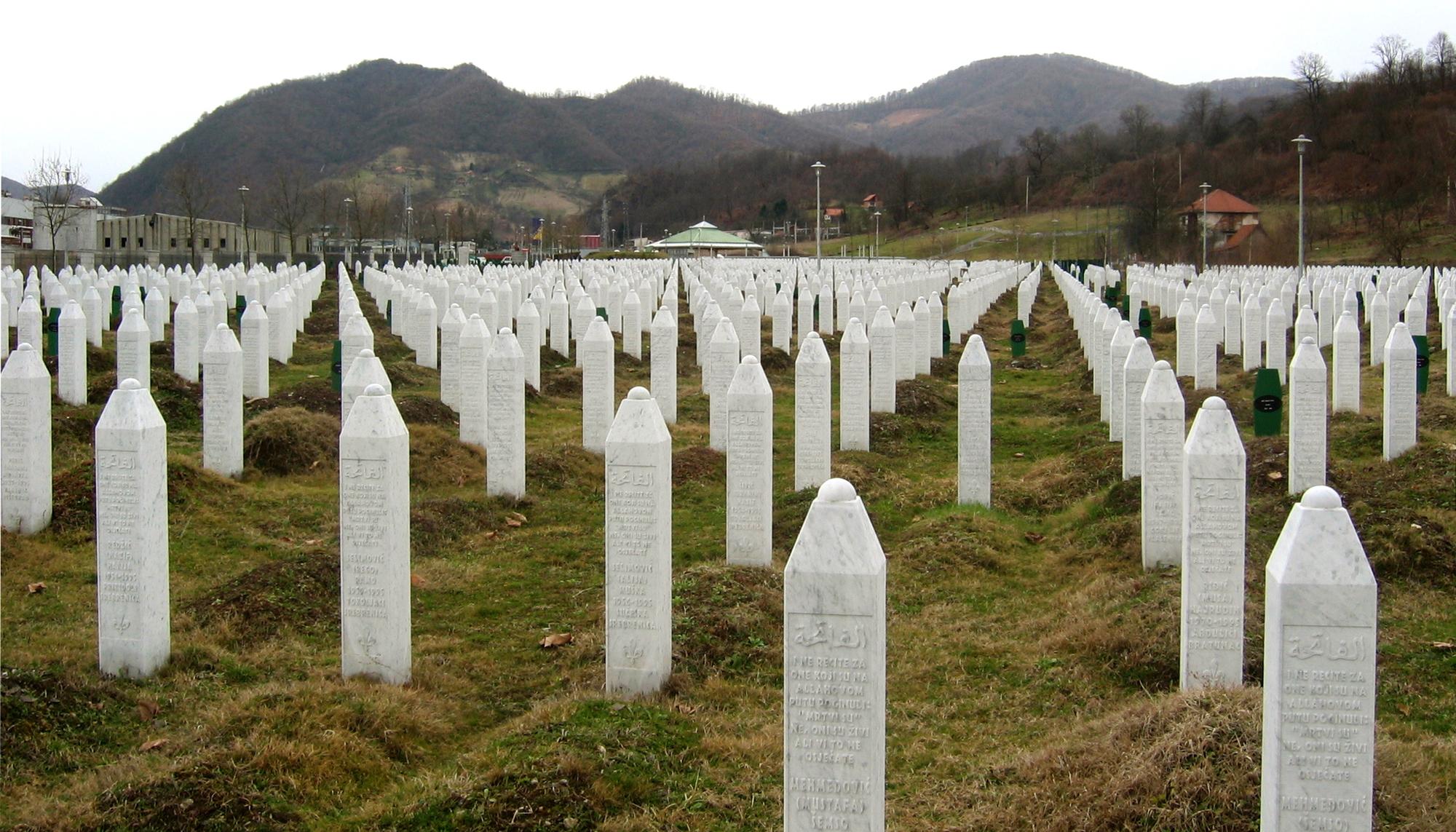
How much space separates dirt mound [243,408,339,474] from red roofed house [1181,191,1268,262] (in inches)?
2667

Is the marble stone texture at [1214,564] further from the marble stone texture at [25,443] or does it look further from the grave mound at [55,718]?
the marble stone texture at [25,443]

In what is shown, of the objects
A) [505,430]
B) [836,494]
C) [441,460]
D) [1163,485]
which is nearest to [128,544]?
[836,494]

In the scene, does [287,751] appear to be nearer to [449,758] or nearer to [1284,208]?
[449,758]

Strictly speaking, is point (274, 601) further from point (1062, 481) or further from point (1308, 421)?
point (1308, 421)

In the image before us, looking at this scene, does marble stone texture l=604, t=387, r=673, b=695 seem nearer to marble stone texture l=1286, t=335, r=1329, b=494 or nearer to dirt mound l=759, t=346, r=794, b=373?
marble stone texture l=1286, t=335, r=1329, b=494

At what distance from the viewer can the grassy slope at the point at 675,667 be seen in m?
5.87

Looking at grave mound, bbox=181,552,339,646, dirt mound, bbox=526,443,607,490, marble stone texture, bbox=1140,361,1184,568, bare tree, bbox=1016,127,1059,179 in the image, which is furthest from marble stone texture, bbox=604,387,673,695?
bare tree, bbox=1016,127,1059,179

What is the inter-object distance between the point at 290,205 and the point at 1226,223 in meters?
62.5

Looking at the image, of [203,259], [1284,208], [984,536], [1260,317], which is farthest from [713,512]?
[1284,208]

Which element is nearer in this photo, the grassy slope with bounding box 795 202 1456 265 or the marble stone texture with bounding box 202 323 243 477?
the marble stone texture with bounding box 202 323 243 477

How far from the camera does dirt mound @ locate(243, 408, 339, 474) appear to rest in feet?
45.5

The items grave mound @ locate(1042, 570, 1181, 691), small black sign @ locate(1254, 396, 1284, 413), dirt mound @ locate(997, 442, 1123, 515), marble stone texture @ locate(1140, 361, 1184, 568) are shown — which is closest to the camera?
grave mound @ locate(1042, 570, 1181, 691)

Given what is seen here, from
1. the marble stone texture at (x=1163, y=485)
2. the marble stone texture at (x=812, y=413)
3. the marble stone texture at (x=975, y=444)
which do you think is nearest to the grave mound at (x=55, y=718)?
the marble stone texture at (x=1163, y=485)

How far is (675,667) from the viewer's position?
7.94 m
